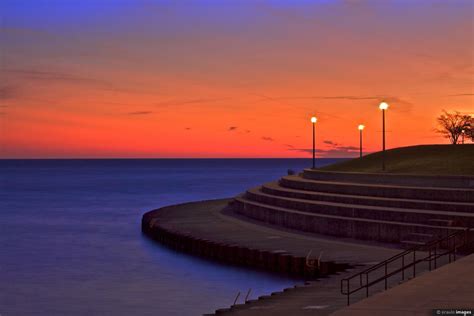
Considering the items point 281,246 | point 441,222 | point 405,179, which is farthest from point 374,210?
point 281,246

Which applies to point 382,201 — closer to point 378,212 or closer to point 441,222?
point 378,212

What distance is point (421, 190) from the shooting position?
37406mm

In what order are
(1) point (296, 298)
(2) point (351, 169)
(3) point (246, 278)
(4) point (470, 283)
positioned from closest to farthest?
(4) point (470, 283) → (1) point (296, 298) → (3) point (246, 278) → (2) point (351, 169)

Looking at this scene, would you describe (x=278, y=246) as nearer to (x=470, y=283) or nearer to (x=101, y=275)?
(x=101, y=275)

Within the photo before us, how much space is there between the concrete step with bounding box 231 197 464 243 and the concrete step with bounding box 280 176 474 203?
9.50 ft

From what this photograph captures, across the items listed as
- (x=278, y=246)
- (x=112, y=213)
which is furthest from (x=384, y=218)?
(x=112, y=213)

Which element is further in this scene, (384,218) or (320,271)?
(384,218)

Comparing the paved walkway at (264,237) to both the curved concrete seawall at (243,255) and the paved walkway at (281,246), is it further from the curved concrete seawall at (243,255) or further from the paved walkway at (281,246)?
the curved concrete seawall at (243,255)

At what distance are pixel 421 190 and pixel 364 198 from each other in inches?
119

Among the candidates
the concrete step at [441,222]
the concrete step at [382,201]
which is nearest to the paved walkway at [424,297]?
the concrete step at [441,222]

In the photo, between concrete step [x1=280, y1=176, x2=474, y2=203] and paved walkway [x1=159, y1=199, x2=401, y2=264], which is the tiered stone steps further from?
paved walkway [x1=159, y1=199, x2=401, y2=264]

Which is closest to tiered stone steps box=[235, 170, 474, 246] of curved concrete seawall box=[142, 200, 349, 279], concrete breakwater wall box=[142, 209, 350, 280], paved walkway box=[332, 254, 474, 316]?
curved concrete seawall box=[142, 200, 349, 279]

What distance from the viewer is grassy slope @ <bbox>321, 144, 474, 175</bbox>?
45.1 metres

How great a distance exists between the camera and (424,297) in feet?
63.7
